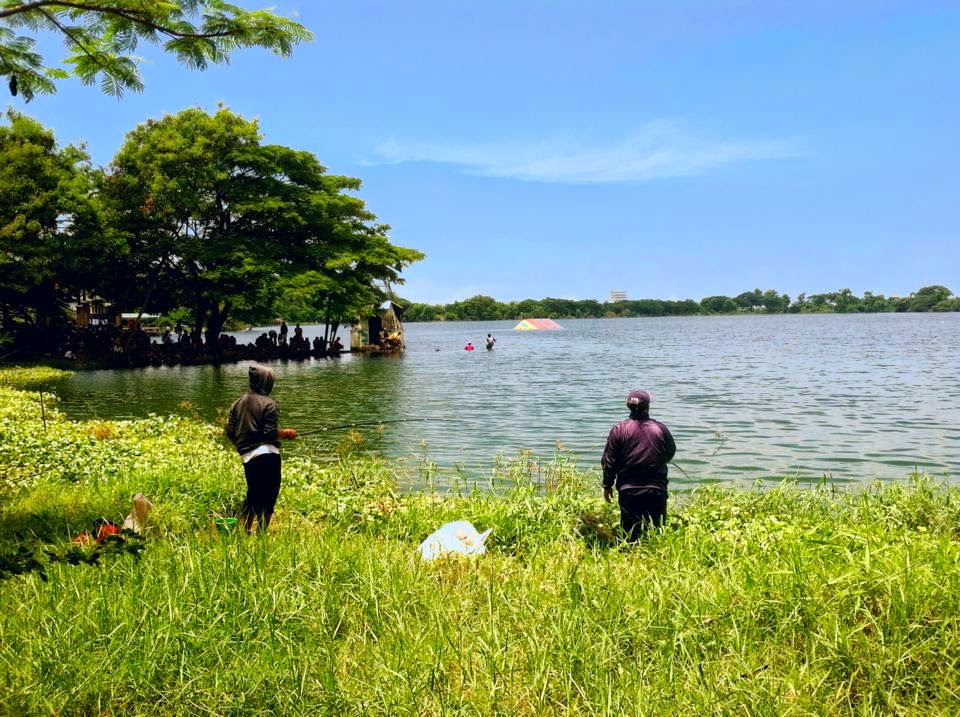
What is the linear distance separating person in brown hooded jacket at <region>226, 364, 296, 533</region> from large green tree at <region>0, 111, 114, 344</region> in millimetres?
33013

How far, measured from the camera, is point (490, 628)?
15.0 feet

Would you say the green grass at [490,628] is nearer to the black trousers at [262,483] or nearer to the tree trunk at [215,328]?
the black trousers at [262,483]

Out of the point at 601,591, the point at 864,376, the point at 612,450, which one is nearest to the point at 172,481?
the point at 612,450

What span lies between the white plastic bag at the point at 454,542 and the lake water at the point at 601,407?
218 inches

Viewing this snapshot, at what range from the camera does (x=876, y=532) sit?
22.0ft

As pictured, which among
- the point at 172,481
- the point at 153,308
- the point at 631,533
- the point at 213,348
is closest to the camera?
the point at 631,533

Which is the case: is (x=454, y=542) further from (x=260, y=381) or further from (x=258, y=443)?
(x=260, y=381)

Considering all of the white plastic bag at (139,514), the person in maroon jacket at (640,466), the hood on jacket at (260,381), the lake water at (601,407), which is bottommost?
the lake water at (601,407)

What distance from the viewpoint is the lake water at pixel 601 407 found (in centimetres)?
1466

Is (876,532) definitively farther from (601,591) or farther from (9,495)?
(9,495)

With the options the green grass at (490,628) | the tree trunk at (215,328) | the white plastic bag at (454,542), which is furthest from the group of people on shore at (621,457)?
the tree trunk at (215,328)

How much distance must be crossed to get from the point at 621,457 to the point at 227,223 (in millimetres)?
41726

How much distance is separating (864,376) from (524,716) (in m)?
34.2

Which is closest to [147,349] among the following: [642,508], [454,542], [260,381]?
[260,381]
